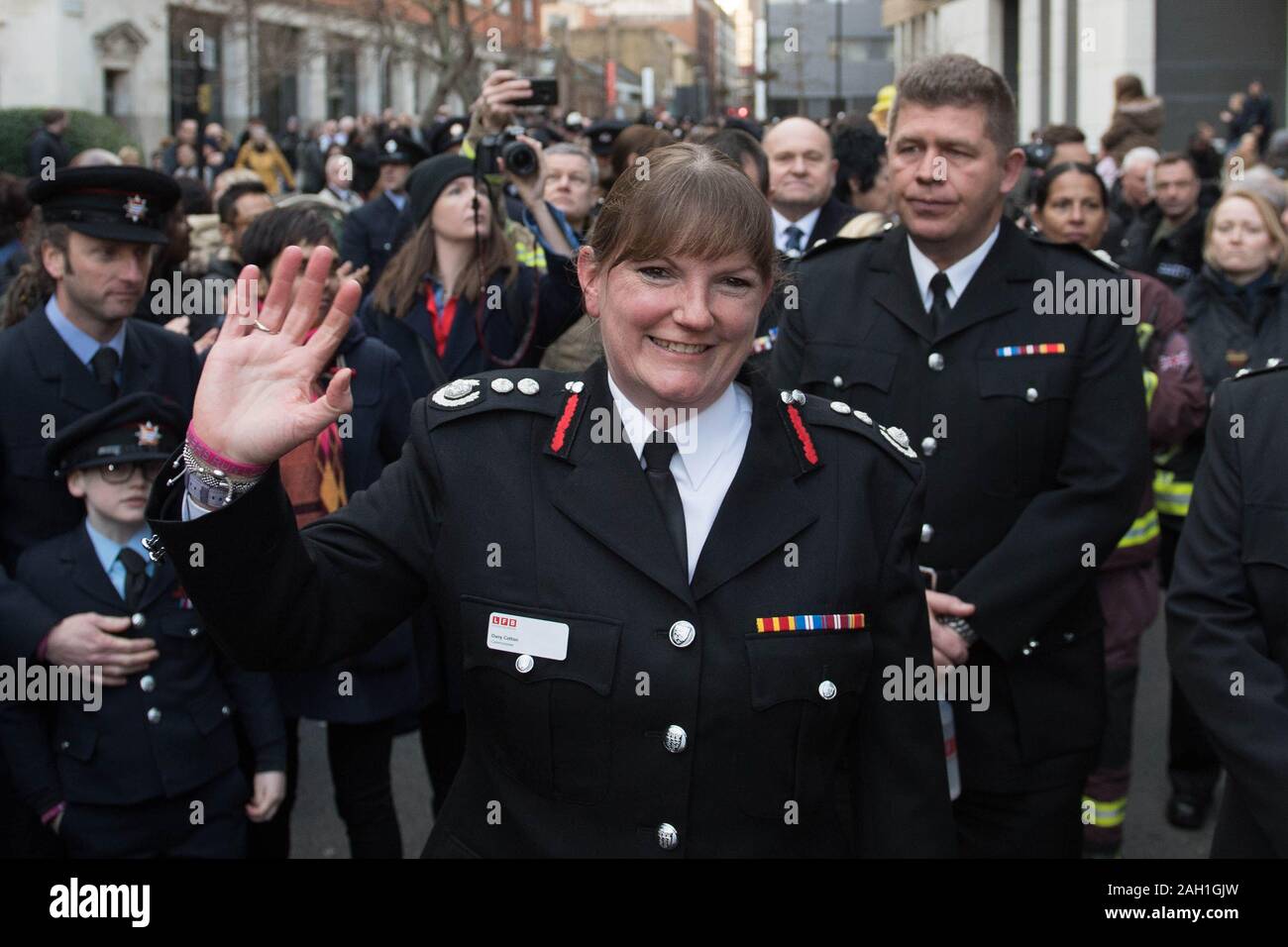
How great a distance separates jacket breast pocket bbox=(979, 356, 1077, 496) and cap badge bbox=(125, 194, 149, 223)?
96.0 inches

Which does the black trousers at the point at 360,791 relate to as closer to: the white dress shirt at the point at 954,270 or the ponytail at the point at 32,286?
the ponytail at the point at 32,286

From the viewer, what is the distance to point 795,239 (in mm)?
6324

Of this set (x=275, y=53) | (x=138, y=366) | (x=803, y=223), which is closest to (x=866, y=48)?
(x=275, y=53)

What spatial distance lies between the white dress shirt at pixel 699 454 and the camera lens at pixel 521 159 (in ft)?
8.70

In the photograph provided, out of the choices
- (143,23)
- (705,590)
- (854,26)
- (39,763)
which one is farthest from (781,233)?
(854,26)

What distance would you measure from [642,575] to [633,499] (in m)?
0.13

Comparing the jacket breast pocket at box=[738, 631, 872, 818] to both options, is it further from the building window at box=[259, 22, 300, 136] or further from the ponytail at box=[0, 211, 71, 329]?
the building window at box=[259, 22, 300, 136]

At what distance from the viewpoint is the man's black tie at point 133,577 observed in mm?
4035

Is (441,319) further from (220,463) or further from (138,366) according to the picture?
(220,463)

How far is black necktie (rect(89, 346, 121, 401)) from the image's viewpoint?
4.26 metres

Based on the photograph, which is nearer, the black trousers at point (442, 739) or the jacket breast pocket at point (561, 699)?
the jacket breast pocket at point (561, 699)

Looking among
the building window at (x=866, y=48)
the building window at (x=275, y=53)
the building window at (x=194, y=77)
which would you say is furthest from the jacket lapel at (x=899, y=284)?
the building window at (x=866, y=48)

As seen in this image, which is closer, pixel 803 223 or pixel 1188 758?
pixel 1188 758

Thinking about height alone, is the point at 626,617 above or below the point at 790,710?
above
